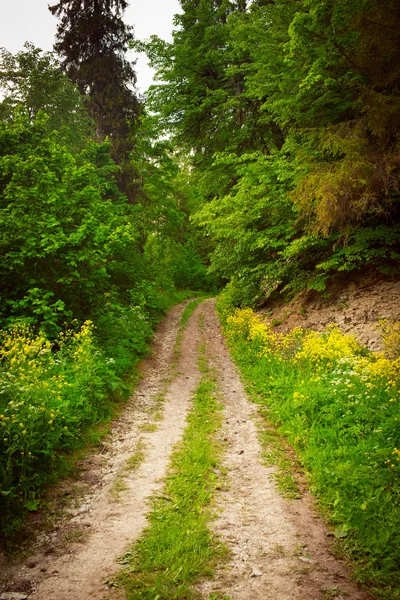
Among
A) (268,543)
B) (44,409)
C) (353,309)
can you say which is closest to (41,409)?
(44,409)

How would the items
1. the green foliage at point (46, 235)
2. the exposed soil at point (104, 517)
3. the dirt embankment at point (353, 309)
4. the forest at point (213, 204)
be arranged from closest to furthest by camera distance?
1. the exposed soil at point (104, 517)
2. the forest at point (213, 204)
3. the green foliage at point (46, 235)
4. the dirt embankment at point (353, 309)

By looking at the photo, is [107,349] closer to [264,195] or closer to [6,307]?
[6,307]

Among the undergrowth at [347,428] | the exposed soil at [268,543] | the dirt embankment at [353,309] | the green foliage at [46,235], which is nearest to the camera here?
the exposed soil at [268,543]

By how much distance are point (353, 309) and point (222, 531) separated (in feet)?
23.7

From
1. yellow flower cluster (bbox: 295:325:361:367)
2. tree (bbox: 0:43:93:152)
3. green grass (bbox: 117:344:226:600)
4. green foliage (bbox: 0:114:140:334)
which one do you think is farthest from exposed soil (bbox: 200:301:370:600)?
tree (bbox: 0:43:93:152)

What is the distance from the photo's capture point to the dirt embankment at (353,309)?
27.1 ft

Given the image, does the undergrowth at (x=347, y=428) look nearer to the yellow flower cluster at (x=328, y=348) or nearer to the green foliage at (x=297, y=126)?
the yellow flower cluster at (x=328, y=348)

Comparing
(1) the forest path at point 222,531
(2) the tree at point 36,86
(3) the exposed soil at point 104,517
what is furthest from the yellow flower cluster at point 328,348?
(2) the tree at point 36,86

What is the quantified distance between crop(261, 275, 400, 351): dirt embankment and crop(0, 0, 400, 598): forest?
0.44 m

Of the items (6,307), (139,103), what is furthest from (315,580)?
(139,103)

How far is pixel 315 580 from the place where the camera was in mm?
3031

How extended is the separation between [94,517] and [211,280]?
1308 inches

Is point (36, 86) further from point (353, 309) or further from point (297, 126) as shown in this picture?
point (353, 309)

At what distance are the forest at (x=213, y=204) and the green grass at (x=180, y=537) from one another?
1589mm
